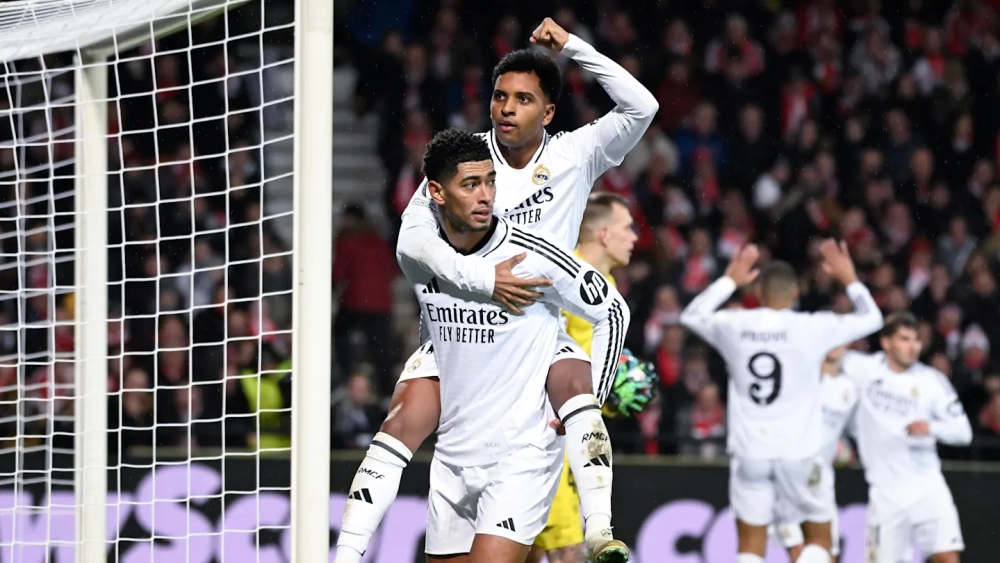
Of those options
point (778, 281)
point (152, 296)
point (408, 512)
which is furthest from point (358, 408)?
point (778, 281)

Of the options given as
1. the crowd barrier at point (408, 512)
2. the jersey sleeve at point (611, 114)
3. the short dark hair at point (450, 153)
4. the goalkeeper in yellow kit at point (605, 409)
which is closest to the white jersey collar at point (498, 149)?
the jersey sleeve at point (611, 114)

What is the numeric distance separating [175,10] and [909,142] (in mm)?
8502

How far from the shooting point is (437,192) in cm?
451

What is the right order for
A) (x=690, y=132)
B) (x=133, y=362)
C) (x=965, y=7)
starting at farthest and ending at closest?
(x=965, y=7), (x=690, y=132), (x=133, y=362)

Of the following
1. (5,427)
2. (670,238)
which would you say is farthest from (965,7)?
(5,427)

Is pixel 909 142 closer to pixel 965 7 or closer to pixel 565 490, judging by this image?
pixel 965 7

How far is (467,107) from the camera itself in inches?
469

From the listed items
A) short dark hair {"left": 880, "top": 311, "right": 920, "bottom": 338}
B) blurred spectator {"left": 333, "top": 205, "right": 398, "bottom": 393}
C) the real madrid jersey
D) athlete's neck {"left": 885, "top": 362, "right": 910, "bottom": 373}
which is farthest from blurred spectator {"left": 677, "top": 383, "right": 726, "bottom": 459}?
the real madrid jersey

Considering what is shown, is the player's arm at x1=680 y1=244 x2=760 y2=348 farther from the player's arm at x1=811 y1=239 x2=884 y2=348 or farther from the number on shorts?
the player's arm at x1=811 y1=239 x2=884 y2=348

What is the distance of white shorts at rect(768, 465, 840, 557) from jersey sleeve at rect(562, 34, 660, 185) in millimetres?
4979

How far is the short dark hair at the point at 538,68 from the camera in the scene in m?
4.90

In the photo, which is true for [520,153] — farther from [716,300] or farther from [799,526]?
[799,526]

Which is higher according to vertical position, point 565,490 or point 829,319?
point 829,319

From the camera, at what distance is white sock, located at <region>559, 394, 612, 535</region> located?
4.45 metres
